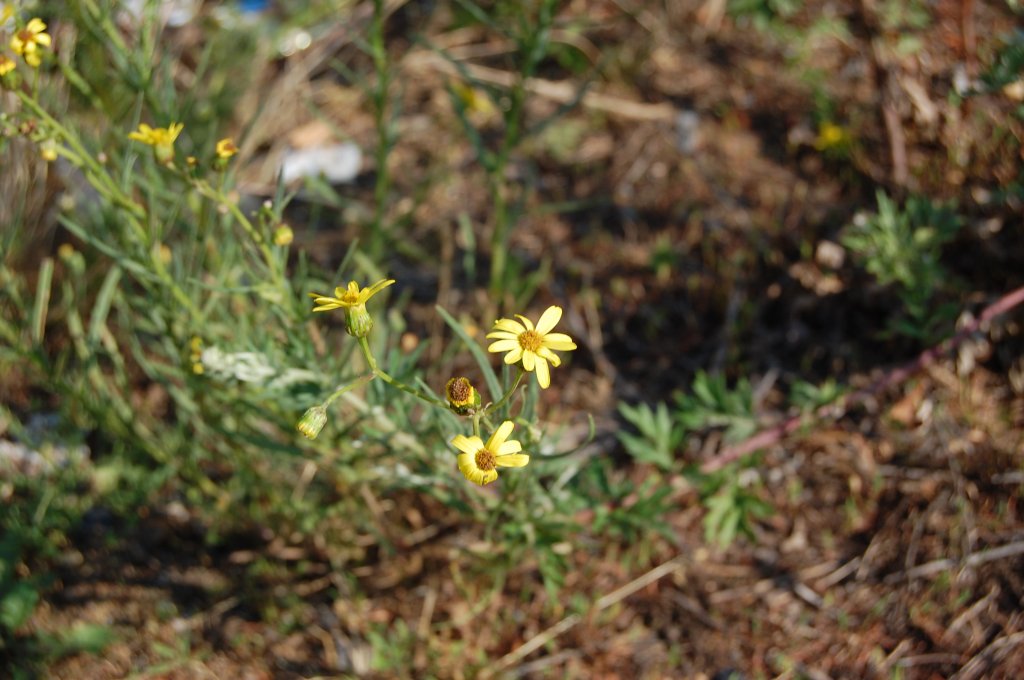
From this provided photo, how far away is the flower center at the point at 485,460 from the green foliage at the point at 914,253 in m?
1.38

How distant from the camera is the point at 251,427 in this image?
231 cm

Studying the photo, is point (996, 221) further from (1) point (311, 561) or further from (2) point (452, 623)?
(1) point (311, 561)

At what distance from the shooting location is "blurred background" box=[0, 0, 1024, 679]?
2.06 meters

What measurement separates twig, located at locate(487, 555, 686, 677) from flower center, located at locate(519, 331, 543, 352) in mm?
1009

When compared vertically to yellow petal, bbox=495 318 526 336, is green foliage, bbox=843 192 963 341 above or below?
below

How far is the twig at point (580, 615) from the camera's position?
87.4 inches

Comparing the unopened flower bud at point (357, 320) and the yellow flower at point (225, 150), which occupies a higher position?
the yellow flower at point (225, 150)

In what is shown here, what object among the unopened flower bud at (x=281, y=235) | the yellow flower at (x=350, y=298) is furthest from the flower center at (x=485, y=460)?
the unopened flower bud at (x=281, y=235)

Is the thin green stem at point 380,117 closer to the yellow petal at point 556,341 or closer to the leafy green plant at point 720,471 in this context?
the leafy green plant at point 720,471

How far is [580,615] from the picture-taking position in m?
2.29

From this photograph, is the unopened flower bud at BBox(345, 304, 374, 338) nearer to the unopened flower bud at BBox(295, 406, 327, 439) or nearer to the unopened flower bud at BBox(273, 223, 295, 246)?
the unopened flower bud at BBox(295, 406, 327, 439)

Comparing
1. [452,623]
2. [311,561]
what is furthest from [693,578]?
[311,561]

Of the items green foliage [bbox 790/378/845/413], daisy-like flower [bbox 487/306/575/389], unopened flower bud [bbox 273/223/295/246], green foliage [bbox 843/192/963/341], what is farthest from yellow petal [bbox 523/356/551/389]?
green foliage [bbox 843/192/963/341]

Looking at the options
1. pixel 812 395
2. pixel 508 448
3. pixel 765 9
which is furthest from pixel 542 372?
pixel 765 9
